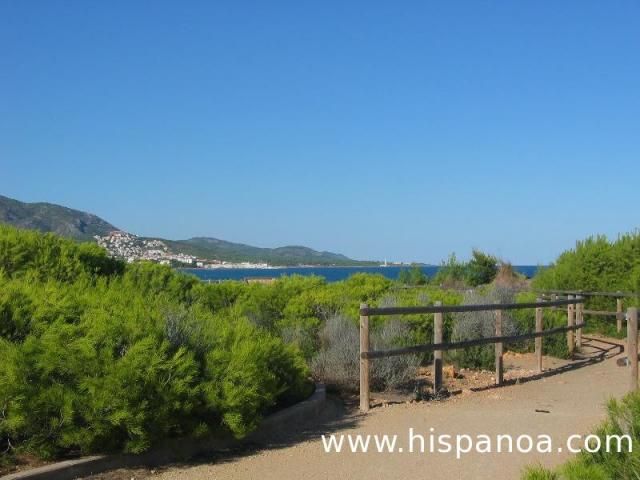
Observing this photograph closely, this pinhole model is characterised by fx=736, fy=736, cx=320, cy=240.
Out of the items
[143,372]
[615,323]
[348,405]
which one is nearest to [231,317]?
[348,405]

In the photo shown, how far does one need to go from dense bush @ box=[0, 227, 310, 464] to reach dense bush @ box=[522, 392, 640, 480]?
3.58m

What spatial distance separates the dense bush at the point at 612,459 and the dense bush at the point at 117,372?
3579 mm

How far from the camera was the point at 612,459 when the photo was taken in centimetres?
421

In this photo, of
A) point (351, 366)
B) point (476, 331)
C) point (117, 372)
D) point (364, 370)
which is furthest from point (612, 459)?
point (476, 331)

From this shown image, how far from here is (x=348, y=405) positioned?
33.0 feet

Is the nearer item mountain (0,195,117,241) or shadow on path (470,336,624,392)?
shadow on path (470,336,624,392)

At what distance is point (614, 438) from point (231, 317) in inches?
266

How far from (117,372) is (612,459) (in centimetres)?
413

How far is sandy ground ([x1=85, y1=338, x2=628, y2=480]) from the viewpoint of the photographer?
6.63 meters

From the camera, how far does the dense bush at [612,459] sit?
12.0ft

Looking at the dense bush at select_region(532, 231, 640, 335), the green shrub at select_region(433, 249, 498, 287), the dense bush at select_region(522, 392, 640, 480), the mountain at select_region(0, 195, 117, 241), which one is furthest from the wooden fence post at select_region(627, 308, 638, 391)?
the mountain at select_region(0, 195, 117, 241)

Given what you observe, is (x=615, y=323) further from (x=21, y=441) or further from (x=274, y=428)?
(x=21, y=441)

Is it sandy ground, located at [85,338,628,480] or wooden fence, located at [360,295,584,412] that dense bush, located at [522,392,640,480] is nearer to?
sandy ground, located at [85,338,628,480]

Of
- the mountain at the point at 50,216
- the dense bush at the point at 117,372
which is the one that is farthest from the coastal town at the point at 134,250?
the mountain at the point at 50,216
